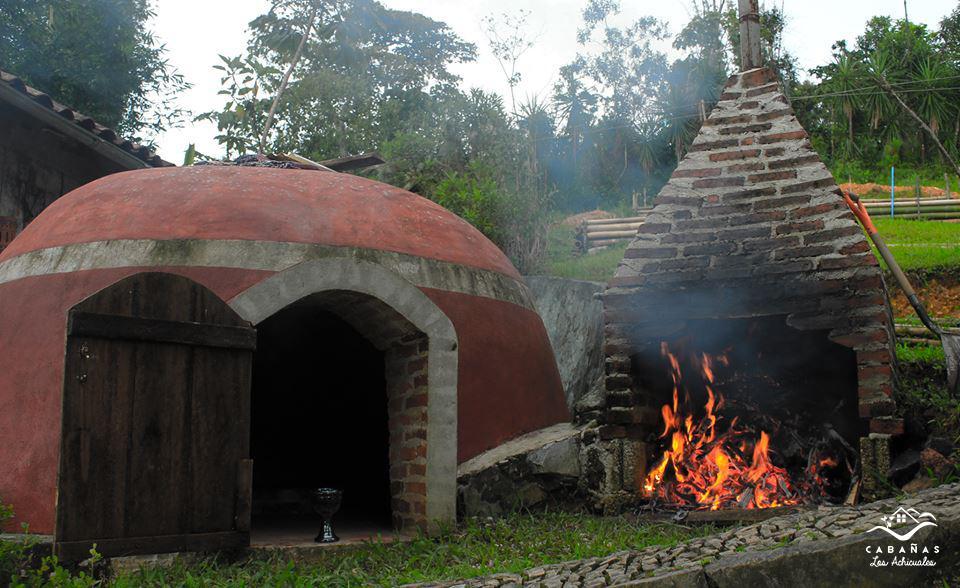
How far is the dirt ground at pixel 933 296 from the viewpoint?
35.4ft

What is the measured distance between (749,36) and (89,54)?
10.3 m

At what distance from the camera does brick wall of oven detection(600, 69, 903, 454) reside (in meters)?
5.54

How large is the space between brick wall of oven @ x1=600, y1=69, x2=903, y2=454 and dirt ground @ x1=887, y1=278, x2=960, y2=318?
5602 mm

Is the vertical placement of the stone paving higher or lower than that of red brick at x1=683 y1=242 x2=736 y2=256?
lower

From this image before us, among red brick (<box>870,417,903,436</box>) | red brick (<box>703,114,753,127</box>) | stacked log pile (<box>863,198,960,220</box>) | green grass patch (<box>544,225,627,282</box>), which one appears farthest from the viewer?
stacked log pile (<box>863,198,960,220</box>)

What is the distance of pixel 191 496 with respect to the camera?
15.4ft

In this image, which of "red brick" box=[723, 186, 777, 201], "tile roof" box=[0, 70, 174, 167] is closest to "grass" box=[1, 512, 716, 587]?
"red brick" box=[723, 186, 777, 201]

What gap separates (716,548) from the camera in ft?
13.6

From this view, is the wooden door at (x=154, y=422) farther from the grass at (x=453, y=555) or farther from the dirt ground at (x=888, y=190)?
the dirt ground at (x=888, y=190)

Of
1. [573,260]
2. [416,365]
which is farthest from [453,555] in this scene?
[573,260]

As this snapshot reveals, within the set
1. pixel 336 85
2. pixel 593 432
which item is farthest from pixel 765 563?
pixel 336 85

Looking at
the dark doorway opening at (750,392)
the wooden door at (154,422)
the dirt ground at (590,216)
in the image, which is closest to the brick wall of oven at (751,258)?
the dark doorway opening at (750,392)

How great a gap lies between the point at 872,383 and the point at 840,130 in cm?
1969

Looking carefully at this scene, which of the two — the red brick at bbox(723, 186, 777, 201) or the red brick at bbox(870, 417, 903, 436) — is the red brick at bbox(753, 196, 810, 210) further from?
the red brick at bbox(870, 417, 903, 436)
